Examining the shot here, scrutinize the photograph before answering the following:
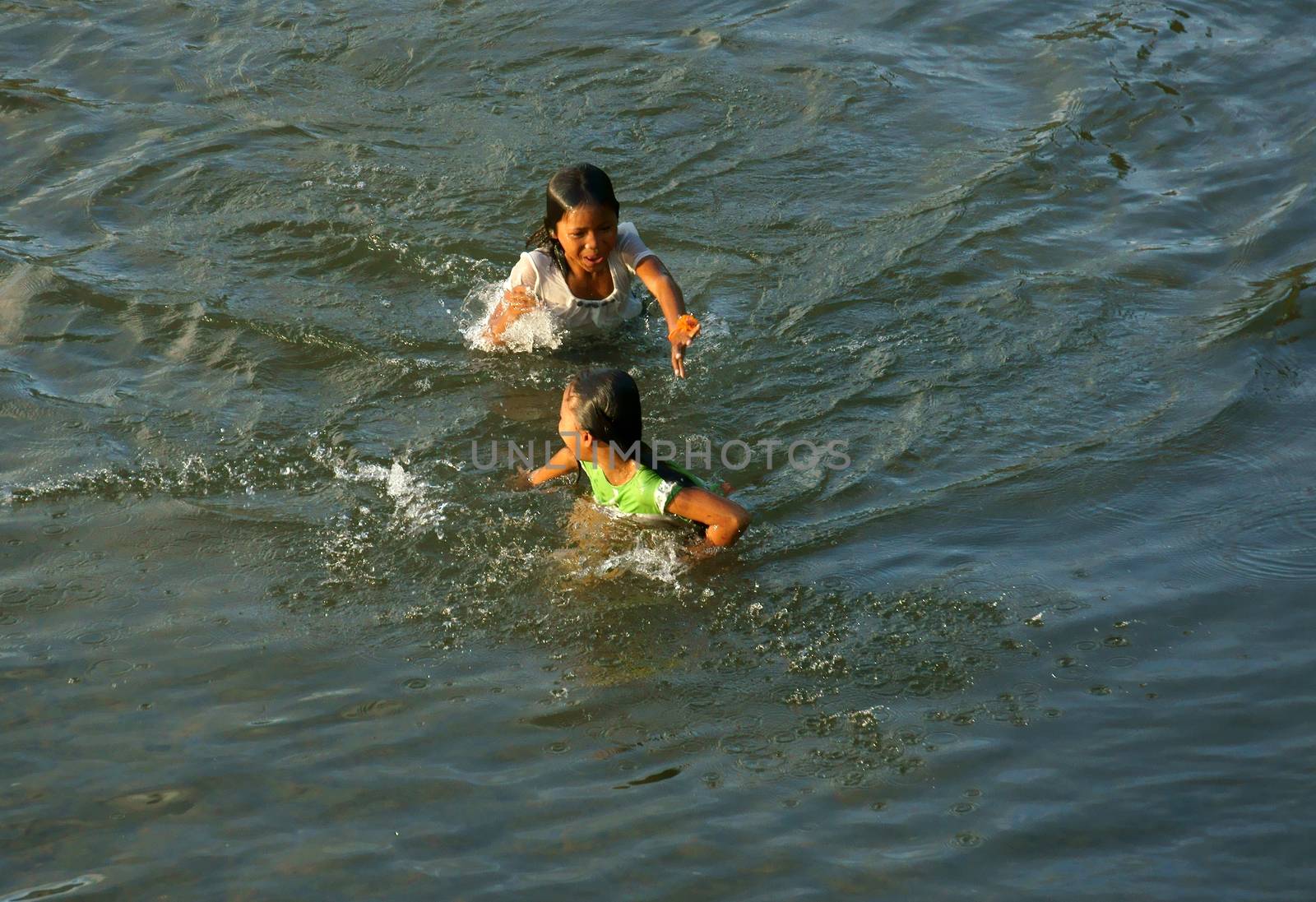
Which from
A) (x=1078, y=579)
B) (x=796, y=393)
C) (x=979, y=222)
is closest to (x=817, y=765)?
(x=1078, y=579)

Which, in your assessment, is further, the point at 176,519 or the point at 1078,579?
the point at 176,519

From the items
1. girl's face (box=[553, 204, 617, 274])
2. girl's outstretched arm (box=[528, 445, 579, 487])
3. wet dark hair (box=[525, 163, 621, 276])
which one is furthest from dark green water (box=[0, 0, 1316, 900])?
wet dark hair (box=[525, 163, 621, 276])

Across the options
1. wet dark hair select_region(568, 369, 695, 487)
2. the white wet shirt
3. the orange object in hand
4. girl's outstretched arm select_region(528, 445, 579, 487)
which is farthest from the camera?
the white wet shirt

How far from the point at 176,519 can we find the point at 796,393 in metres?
2.86

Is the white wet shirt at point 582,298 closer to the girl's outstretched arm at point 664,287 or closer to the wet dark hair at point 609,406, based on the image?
A: the girl's outstretched arm at point 664,287

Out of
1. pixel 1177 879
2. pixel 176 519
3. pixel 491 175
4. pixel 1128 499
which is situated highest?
pixel 491 175

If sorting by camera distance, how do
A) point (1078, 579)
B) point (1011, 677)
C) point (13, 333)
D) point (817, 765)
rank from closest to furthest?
point (817, 765)
point (1011, 677)
point (1078, 579)
point (13, 333)

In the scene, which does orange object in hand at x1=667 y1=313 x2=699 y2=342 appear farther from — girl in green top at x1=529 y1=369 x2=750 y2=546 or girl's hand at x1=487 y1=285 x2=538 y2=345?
girl's hand at x1=487 y1=285 x2=538 y2=345

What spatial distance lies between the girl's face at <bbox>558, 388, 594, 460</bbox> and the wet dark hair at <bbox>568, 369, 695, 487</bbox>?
2cm

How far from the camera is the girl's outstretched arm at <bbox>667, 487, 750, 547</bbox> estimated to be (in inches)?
198

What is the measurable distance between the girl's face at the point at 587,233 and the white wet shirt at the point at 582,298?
0.64ft

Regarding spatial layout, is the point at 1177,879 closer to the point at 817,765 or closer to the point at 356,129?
the point at 817,765

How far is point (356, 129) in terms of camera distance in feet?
30.2

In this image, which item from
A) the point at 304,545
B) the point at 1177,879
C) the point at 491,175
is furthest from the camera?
the point at 491,175
